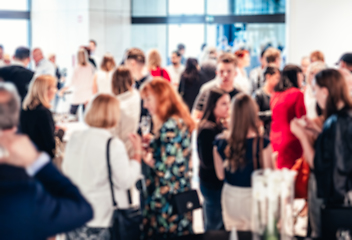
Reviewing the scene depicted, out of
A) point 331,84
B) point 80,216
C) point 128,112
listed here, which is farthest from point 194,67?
point 80,216

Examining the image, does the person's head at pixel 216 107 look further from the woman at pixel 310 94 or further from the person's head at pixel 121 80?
the woman at pixel 310 94

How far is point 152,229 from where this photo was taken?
330cm

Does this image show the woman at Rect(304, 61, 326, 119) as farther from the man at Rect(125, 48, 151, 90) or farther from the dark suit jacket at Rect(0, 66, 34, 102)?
the dark suit jacket at Rect(0, 66, 34, 102)

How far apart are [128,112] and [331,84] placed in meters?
1.82

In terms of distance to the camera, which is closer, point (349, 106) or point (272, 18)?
point (349, 106)

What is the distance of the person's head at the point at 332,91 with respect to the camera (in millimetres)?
3160

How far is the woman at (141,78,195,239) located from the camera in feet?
10.7

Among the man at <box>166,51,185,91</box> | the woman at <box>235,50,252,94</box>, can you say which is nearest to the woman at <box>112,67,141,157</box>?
the woman at <box>235,50,252,94</box>

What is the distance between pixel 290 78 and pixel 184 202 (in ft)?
6.13

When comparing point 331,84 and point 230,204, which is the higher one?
point 331,84

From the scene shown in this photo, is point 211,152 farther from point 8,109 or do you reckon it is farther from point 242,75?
point 242,75

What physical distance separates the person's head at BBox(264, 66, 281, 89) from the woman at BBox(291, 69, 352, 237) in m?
1.66

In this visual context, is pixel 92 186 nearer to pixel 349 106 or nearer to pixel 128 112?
pixel 128 112

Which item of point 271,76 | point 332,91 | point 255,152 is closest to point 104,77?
point 271,76
